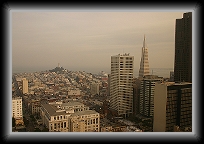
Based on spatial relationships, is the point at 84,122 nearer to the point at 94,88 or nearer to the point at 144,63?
the point at 94,88

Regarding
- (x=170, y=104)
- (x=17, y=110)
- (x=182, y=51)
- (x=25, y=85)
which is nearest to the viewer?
(x=17, y=110)

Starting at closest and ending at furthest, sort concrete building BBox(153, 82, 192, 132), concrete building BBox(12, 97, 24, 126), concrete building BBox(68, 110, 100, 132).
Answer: concrete building BBox(68, 110, 100, 132) < concrete building BBox(12, 97, 24, 126) < concrete building BBox(153, 82, 192, 132)

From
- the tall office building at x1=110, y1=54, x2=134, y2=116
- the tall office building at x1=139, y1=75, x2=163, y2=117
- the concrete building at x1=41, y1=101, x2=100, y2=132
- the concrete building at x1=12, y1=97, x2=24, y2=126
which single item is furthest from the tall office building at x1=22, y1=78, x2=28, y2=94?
the tall office building at x1=139, y1=75, x2=163, y2=117

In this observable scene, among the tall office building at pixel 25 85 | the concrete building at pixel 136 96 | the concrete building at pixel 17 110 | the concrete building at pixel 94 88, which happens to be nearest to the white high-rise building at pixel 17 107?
the concrete building at pixel 17 110

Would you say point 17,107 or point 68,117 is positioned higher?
point 17,107

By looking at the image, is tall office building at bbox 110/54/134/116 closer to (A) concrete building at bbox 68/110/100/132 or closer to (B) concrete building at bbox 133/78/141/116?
(B) concrete building at bbox 133/78/141/116

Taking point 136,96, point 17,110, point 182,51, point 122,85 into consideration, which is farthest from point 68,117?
point 182,51

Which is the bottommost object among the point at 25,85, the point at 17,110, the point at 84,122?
the point at 84,122
